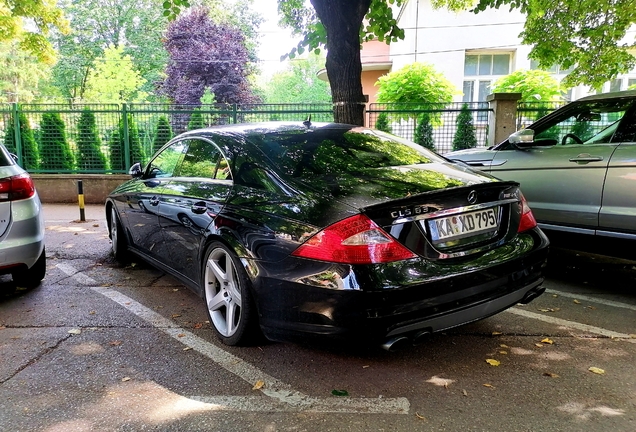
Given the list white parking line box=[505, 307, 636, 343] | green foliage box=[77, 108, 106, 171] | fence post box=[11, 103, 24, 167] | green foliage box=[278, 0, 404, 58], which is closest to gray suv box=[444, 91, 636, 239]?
white parking line box=[505, 307, 636, 343]

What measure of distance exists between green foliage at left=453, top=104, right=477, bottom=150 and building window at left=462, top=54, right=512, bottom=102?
34.0ft

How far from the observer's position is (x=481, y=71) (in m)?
20.2

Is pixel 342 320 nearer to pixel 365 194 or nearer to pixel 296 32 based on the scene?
pixel 365 194

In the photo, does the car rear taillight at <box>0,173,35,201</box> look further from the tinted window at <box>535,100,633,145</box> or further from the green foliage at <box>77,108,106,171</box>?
the green foliage at <box>77,108,106,171</box>

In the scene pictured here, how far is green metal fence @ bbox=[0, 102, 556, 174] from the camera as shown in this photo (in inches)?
452

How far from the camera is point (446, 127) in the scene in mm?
10641

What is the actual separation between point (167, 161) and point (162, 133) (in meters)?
7.41

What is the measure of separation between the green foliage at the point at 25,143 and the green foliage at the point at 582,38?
10.2 metres

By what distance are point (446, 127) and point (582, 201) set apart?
21.0 ft

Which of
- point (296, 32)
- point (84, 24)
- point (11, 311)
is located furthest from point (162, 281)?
point (84, 24)

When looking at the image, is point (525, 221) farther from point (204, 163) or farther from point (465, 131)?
point (465, 131)

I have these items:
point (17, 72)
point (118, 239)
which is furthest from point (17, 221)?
point (17, 72)

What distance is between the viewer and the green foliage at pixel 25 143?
38.8 ft

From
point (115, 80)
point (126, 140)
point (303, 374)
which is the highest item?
point (115, 80)
